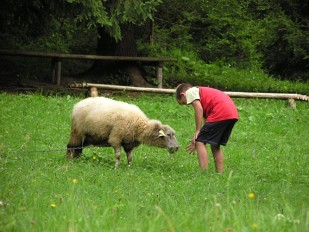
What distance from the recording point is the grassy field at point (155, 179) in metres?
6.41

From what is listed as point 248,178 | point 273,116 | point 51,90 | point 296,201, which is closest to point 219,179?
point 248,178

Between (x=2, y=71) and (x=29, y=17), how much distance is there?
3.39 metres

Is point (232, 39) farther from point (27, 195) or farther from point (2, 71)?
point (27, 195)

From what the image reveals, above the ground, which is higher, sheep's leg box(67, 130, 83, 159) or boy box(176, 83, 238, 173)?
boy box(176, 83, 238, 173)

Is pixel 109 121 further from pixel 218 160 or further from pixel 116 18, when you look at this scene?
pixel 116 18

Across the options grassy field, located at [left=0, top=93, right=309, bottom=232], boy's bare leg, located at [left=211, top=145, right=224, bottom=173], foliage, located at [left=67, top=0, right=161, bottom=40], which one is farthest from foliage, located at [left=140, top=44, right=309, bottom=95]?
boy's bare leg, located at [left=211, top=145, right=224, bottom=173]

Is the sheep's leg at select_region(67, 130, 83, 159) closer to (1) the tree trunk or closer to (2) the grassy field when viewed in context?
(2) the grassy field

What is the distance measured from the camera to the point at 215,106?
12102mm

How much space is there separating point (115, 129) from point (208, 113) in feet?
5.29

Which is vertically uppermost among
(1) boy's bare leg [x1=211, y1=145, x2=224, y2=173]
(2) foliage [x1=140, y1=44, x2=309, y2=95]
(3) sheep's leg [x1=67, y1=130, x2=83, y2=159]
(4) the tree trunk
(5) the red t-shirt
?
(5) the red t-shirt

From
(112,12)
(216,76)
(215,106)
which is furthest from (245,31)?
(215,106)

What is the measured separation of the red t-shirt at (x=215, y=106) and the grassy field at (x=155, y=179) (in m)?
0.89

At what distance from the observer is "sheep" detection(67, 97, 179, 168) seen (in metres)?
12.6

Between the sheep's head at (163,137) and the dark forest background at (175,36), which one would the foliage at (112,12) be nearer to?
the dark forest background at (175,36)
